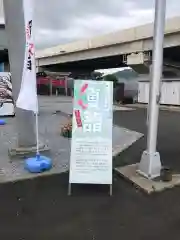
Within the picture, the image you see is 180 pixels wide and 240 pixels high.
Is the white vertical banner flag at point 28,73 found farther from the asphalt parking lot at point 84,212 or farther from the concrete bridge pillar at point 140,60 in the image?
the concrete bridge pillar at point 140,60

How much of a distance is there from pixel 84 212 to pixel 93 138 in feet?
3.96

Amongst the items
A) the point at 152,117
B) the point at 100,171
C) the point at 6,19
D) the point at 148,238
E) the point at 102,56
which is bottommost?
the point at 148,238

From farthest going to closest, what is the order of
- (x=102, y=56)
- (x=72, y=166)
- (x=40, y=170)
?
(x=102, y=56)
(x=40, y=170)
(x=72, y=166)

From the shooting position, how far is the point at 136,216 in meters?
3.94

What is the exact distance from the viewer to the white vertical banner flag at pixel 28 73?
541cm

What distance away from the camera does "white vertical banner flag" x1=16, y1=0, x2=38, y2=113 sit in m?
5.41

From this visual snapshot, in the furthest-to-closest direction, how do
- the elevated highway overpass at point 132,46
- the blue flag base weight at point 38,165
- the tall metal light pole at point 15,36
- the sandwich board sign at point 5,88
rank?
the elevated highway overpass at point 132,46
the sandwich board sign at point 5,88
the tall metal light pole at point 15,36
the blue flag base weight at point 38,165

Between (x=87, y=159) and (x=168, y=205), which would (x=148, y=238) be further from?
(x=87, y=159)

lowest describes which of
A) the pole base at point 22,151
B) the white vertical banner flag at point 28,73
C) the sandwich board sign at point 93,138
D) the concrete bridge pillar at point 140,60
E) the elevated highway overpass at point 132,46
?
the pole base at point 22,151

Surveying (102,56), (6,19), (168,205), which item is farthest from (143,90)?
(168,205)

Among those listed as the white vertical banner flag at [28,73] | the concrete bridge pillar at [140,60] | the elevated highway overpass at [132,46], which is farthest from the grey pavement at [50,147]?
the concrete bridge pillar at [140,60]

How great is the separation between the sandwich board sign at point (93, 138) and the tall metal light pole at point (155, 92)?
2.98 ft

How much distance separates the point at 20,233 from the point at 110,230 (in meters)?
1.11

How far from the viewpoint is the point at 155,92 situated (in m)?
5.13
